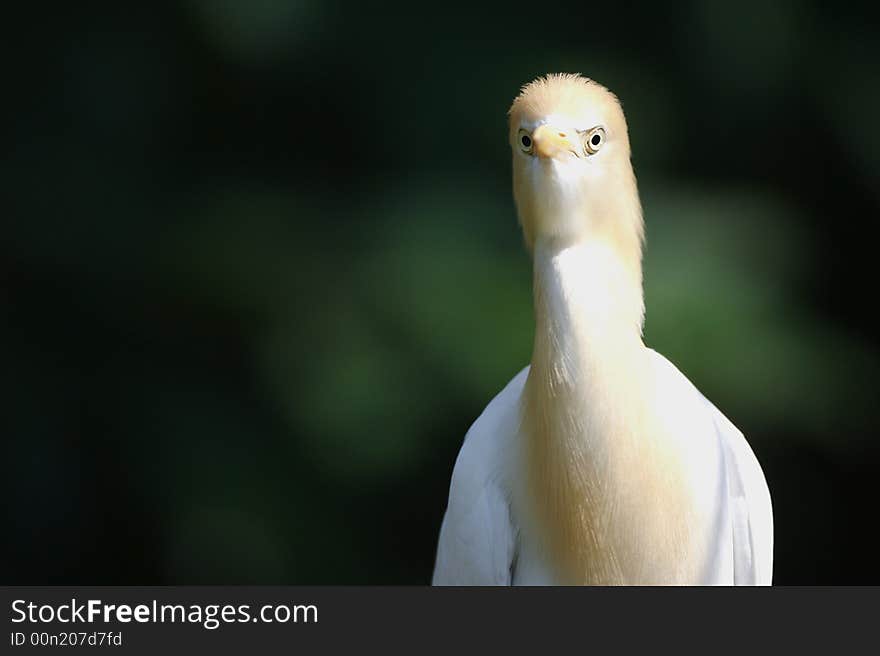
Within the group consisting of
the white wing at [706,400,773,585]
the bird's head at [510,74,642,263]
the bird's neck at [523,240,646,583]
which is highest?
the bird's head at [510,74,642,263]

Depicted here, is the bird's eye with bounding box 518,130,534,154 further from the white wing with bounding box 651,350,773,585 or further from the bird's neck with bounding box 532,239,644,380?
the white wing with bounding box 651,350,773,585

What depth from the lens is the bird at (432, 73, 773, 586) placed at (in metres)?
0.84

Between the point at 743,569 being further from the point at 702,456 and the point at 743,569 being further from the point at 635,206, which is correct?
the point at 635,206

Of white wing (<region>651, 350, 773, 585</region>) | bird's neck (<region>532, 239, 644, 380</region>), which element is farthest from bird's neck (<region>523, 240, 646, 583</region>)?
white wing (<region>651, 350, 773, 585</region>)

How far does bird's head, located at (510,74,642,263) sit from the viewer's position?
82 cm

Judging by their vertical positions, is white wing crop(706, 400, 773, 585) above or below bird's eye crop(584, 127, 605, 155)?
below

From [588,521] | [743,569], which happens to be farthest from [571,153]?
[743,569]

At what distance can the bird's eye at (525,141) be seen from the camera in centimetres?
84

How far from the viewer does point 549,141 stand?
811 mm

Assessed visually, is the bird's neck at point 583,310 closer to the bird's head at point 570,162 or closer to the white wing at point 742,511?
the bird's head at point 570,162

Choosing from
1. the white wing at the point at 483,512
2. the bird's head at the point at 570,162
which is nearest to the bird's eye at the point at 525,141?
the bird's head at the point at 570,162

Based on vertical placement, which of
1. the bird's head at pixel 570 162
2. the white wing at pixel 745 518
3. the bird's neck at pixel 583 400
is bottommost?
the white wing at pixel 745 518

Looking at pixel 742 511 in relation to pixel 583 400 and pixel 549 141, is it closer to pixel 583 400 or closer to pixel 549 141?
pixel 583 400

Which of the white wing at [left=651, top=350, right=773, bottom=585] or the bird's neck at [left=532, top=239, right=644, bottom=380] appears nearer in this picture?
the bird's neck at [left=532, top=239, right=644, bottom=380]
